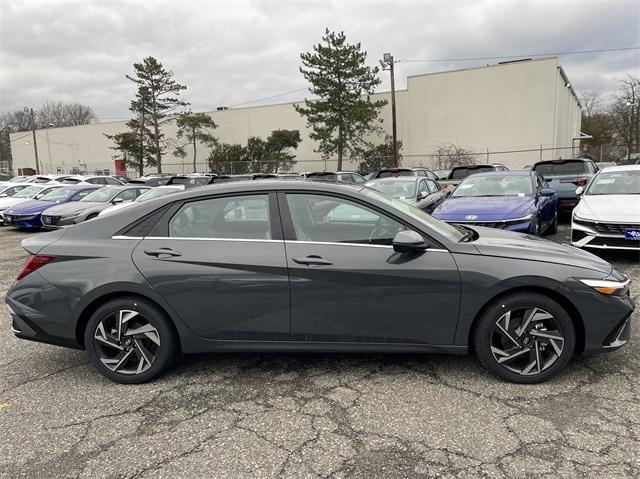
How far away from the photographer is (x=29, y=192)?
56.1 feet

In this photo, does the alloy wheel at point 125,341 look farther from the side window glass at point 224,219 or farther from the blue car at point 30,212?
the blue car at point 30,212

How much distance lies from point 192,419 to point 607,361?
3.21 metres

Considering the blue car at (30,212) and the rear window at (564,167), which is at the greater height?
the rear window at (564,167)

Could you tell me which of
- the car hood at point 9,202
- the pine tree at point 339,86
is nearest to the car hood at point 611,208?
the car hood at point 9,202

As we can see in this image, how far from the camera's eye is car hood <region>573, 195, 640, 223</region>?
650cm

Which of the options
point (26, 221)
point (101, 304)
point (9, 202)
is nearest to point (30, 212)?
point (26, 221)

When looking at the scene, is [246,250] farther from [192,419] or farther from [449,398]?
[449,398]

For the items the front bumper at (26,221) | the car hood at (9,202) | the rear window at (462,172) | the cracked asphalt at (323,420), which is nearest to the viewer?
the cracked asphalt at (323,420)

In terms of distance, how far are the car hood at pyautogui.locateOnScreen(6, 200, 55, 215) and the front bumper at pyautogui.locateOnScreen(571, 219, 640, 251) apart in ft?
43.8

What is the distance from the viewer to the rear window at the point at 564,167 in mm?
12305

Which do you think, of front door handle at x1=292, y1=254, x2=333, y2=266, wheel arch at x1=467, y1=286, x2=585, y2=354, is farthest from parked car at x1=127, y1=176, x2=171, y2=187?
wheel arch at x1=467, y1=286, x2=585, y2=354

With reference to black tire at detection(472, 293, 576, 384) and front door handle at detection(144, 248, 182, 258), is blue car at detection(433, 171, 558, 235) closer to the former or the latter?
black tire at detection(472, 293, 576, 384)

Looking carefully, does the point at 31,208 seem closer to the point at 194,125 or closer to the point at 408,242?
the point at 408,242

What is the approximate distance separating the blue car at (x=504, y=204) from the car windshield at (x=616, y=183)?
807mm
